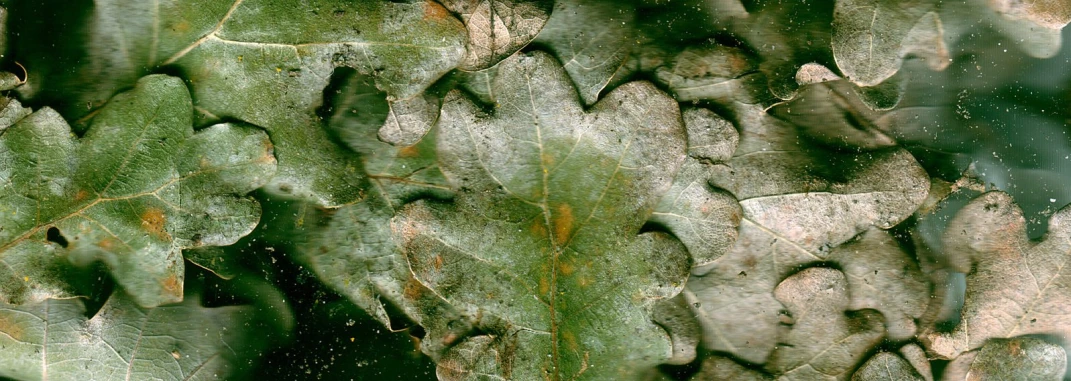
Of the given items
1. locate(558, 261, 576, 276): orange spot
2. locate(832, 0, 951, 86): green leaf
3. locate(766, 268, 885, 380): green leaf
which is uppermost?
locate(832, 0, 951, 86): green leaf

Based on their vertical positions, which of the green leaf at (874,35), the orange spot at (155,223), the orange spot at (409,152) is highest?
the green leaf at (874,35)

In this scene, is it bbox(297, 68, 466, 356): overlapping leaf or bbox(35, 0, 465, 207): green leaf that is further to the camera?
bbox(297, 68, 466, 356): overlapping leaf

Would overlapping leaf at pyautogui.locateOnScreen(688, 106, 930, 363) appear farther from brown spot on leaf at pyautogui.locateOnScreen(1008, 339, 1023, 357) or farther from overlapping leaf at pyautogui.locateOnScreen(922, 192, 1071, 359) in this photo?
brown spot on leaf at pyautogui.locateOnScreen(1008, 339, 1023, 357)

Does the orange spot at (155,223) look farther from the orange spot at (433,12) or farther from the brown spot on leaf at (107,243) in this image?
the orange spot at (433,12)

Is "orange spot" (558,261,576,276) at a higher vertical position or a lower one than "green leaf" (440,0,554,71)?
lower

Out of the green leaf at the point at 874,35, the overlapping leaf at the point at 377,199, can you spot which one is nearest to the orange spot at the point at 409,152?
the overlapping leaf at the point at 377,199

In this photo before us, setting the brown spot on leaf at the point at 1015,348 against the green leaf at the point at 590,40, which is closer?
the green leaf at the point at 590,40

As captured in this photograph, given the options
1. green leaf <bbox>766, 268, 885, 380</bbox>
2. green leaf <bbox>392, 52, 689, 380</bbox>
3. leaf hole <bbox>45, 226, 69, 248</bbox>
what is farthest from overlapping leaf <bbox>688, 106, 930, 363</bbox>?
leaf hole <bbox>45, 226, 69, 248</bbox>
